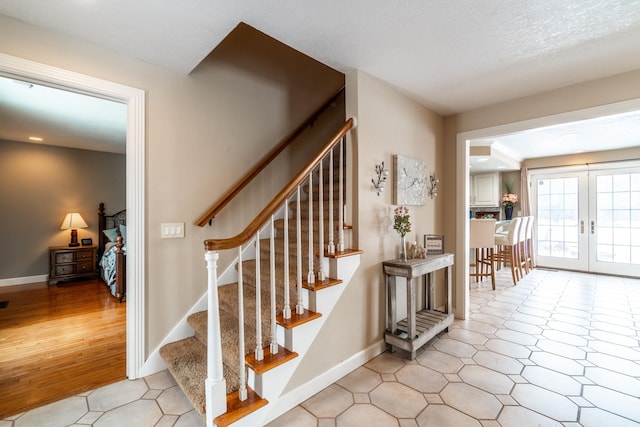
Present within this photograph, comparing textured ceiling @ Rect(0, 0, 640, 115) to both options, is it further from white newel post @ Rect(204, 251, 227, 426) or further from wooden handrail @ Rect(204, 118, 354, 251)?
white newel post @ Rect(204, 251, 227, 426)

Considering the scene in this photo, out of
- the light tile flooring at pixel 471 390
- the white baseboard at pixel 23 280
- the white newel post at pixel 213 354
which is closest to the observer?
the white newel post at pixel 213 354

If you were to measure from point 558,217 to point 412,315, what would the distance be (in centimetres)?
577

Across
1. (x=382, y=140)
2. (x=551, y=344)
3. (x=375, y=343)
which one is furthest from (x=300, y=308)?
(x=551, y=344)

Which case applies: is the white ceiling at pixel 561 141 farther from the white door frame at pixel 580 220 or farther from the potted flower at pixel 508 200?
the potted flower at pixel 508 200

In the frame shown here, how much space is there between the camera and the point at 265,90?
285 cm

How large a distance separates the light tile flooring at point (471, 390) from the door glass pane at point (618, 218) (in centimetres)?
314

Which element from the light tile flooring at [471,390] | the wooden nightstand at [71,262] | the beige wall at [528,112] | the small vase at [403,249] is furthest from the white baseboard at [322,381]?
the wooden nightstand at [71,262]

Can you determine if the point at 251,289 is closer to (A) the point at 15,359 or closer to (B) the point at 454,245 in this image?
(A) the point at 15,359

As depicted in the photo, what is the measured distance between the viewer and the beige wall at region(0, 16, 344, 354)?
1.89m

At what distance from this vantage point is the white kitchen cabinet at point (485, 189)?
6.73 metres

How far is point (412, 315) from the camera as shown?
2.37 metres

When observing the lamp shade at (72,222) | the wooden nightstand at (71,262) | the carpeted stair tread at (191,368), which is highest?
the lamp shade at (72,222)

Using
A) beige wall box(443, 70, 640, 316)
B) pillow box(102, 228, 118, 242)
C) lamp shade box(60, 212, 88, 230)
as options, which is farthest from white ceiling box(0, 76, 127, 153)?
beige wall box(443, 70, 640, 316)

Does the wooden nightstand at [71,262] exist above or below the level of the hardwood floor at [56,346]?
above
